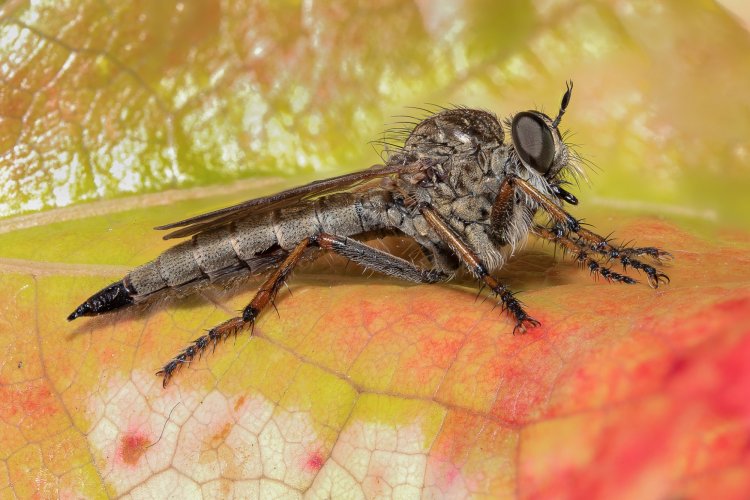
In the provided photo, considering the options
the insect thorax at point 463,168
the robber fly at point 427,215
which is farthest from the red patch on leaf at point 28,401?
the insect thorax at point 463,168

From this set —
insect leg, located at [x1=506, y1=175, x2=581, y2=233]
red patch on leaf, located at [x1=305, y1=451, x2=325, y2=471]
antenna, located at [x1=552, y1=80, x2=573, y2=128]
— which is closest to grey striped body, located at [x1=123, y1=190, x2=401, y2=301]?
insect leg, located at [x1=506, y1=175, x2=581, y2=233]

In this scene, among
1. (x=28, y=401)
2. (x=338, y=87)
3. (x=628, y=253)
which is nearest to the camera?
(x=28, y=401)

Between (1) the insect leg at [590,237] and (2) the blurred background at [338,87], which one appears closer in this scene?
(1) the insect leg at [590,237]

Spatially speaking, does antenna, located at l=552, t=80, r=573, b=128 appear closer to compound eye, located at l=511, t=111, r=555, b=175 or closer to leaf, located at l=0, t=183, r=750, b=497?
compound eye, located at l=511, t=111, r=555, b=175

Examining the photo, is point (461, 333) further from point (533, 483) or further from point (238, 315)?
point (238, 315)

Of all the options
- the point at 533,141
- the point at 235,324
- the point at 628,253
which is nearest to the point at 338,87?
the point at 533,141

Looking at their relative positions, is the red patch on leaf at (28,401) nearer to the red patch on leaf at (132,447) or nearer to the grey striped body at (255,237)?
the red patch on leaf at (132,447)

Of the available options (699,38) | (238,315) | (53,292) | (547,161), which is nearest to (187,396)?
(238,315)

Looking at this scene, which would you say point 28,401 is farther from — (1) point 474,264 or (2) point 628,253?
(2) point 628,253
